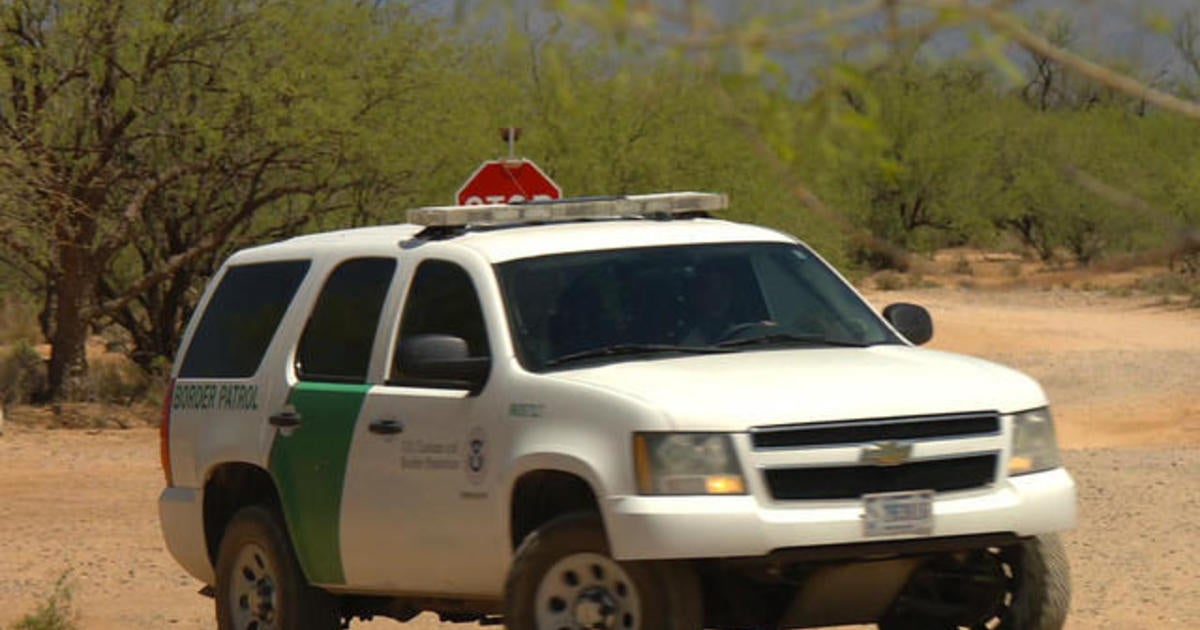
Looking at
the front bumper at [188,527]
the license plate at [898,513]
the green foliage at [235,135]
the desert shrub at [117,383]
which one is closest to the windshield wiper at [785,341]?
the license plate at [898,513]

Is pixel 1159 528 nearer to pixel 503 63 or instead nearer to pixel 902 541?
pixel 902 541

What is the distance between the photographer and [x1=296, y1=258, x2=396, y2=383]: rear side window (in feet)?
32.0

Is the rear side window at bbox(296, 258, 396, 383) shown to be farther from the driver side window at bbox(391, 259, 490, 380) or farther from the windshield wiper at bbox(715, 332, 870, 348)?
the windshield wiper at bbox(715, 332, 870, 348)

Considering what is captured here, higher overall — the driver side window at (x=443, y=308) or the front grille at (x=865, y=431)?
the driver side window at (x=443, y=308)

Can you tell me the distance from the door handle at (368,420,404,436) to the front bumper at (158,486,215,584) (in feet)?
4.41

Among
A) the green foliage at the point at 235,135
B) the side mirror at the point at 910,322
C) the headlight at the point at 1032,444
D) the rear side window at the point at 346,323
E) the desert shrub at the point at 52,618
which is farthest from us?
the green foliage at the point at 235,135

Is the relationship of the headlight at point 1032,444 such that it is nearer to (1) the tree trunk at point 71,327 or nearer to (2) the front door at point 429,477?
(2) the front door at point 429,477

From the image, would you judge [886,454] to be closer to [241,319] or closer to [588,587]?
[588,587]

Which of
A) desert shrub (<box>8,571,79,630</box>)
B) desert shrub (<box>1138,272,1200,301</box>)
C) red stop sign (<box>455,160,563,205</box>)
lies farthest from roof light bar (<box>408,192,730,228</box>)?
desert shrub (<box>1138,272,1200,301</box>)

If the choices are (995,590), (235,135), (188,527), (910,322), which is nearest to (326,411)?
(188,527)

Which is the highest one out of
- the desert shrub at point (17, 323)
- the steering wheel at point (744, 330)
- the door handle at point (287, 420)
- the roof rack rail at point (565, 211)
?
the roof rack rail at point (565, 211)

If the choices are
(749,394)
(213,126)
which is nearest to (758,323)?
(749,394)

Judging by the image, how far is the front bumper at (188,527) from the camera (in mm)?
10449

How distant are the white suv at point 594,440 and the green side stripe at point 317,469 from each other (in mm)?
12
